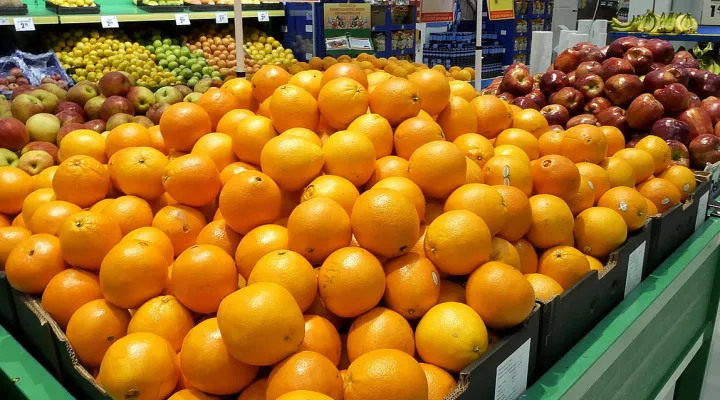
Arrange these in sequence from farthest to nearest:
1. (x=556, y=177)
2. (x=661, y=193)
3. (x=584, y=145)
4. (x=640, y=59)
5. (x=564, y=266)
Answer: (x=640, y=59)
(x=661, y=193)
(x=584, y=145)
(x=556, y=177)
(x=564, y=266)

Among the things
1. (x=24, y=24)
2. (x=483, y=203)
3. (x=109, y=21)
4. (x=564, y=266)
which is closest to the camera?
(x=483, y=203)

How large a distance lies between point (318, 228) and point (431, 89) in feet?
2.09

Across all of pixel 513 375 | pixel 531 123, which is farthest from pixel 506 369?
pixel 531 123

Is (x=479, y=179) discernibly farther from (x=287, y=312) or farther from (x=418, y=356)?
(x=287, y=312)

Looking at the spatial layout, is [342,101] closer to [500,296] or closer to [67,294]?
[500,296]

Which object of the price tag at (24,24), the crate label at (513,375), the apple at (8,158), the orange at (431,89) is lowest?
the crate label at (513,375)

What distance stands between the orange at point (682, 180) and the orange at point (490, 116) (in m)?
0.65

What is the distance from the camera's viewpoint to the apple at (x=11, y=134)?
2145 mm

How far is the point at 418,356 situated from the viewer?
1.05m

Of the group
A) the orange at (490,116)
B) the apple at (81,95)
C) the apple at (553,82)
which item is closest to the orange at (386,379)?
the orange at (490,116)

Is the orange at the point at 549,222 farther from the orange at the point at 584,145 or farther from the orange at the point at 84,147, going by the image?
the orange at the point at 84,147

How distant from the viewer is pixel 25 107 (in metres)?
2.44

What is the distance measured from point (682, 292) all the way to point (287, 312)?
1.54m

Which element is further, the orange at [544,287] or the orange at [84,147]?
the orange at [84,147]
